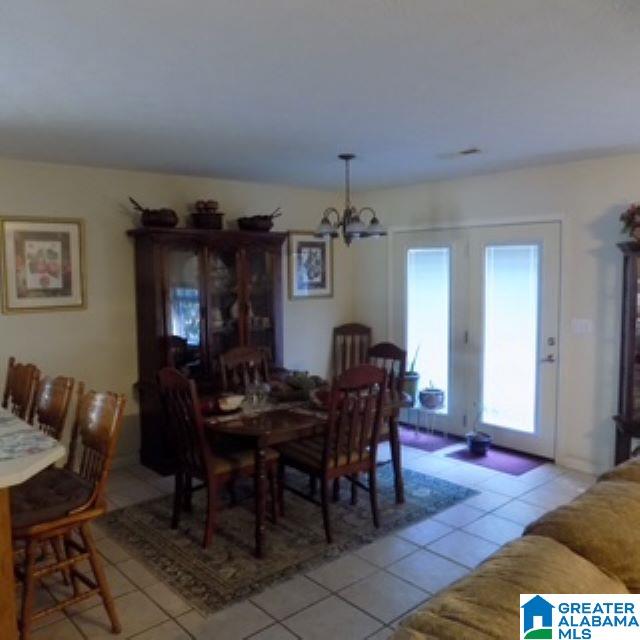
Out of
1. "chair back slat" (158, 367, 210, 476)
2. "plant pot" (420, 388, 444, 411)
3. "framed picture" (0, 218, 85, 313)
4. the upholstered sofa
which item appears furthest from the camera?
"plant pot" (420, 388, 444, 411)

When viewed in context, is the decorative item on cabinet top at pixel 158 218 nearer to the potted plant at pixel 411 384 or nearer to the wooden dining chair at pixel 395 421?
the wooden dining chair at pixel 395 421

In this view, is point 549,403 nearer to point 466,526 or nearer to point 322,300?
point 466,526

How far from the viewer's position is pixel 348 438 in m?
3.31

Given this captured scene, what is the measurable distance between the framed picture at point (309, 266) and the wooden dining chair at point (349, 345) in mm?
416

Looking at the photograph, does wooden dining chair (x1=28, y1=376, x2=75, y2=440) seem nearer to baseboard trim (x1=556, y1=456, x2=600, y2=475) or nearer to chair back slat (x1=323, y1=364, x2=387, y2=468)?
chair back slat (x1=323, y1=364, x2=387, y2=468)

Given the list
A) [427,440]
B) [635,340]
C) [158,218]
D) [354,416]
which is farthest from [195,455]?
[635,340]

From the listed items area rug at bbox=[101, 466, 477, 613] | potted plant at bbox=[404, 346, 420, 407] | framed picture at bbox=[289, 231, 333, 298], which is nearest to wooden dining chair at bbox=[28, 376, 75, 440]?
area rug at bbox=[101, 466, 477, 613]

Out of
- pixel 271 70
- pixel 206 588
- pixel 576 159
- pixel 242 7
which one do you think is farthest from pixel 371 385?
pixel 576 159

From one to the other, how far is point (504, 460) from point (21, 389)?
3.58 m

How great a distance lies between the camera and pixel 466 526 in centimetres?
348

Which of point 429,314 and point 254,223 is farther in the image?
point 429,314

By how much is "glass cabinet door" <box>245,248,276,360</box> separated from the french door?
1.35 metres

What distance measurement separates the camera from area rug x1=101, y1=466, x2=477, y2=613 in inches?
113

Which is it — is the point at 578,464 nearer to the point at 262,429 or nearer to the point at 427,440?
the point at 427,440
